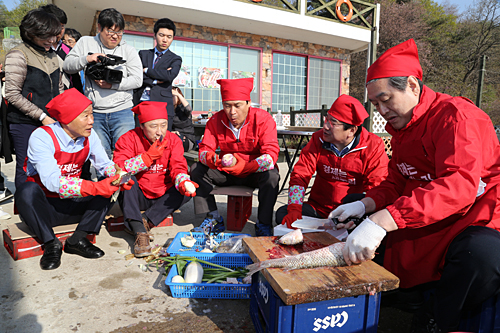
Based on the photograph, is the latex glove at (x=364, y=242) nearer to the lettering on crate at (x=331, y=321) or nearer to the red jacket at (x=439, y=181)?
the red jacket at (x=439, y=181)

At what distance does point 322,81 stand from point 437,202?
36.3 ft

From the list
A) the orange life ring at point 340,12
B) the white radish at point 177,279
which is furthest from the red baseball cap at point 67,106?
the orange life ring at point 340,12

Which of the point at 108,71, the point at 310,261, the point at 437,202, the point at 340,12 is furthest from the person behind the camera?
the point at 340,12

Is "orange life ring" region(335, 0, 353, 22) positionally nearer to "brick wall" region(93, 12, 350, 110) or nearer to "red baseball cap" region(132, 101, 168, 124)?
"brick wall" region(93, 12, 350, 110)

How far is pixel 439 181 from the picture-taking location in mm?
1391

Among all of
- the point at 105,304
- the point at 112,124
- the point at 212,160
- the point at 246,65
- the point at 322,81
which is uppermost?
the point at 246,65

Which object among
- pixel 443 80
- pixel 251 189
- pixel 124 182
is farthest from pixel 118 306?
pixel 443 80

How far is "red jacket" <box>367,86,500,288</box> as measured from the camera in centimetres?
137

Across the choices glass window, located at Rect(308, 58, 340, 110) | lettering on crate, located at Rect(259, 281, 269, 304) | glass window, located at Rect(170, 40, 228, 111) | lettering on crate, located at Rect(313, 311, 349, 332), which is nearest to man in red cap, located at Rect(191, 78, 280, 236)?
lettering on crate, located at Rect(259, 281, 269, 304)

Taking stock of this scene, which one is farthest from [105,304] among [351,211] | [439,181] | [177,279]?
[439,181]

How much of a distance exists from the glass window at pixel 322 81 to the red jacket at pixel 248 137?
349 inches

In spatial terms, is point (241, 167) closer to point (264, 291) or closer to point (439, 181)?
point (264, 291)

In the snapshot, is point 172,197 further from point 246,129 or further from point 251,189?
point 246,129

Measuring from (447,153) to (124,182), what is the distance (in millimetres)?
2280
